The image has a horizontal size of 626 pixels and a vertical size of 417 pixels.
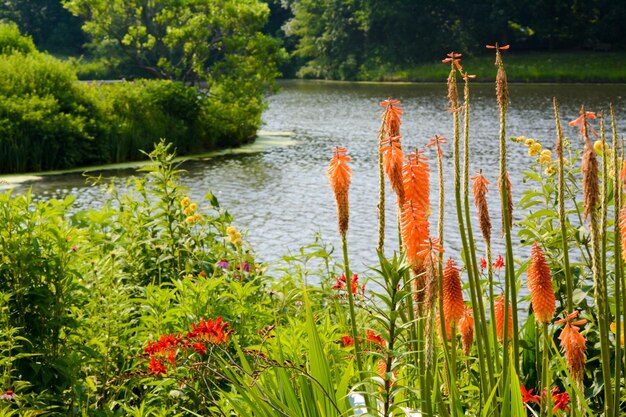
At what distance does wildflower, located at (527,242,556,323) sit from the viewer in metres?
1.85

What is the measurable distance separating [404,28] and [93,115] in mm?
35741

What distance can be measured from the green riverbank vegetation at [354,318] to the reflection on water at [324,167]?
269mm

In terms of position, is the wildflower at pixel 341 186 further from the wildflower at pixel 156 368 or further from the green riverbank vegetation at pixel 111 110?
the green riverbank vegetation at pixel 111 110

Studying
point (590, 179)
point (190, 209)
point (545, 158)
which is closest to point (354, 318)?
point (590, 179)

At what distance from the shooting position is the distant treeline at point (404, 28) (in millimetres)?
45750

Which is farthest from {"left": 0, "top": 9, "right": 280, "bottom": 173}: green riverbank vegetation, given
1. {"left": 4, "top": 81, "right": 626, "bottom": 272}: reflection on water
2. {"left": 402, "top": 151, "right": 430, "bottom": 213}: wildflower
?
{"left": 402, "top": 151, "right": 430, "bottom": 213}: wildflower

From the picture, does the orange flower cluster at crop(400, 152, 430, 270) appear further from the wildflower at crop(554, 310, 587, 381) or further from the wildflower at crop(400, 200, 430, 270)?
the wildflower at crop(554, 310, 587, 381)

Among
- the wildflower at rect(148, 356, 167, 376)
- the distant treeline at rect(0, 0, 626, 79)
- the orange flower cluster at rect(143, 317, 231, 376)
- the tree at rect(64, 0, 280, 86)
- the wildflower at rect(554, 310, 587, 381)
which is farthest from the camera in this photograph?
the distant treeline at rect(0, 0, 626, 79)

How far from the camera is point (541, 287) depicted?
6.11 feet

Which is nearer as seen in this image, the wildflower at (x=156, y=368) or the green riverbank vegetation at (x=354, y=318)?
the green riverbank vegetation at (x=354, y=318)

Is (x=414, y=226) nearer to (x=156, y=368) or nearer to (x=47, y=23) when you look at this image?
(x=156, y=368)

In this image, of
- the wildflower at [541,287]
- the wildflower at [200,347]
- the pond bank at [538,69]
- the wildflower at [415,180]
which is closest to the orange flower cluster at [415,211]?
the wildflower at [415,180]

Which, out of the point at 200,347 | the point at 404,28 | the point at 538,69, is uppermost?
the point at 404,28

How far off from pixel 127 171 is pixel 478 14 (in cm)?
3662
